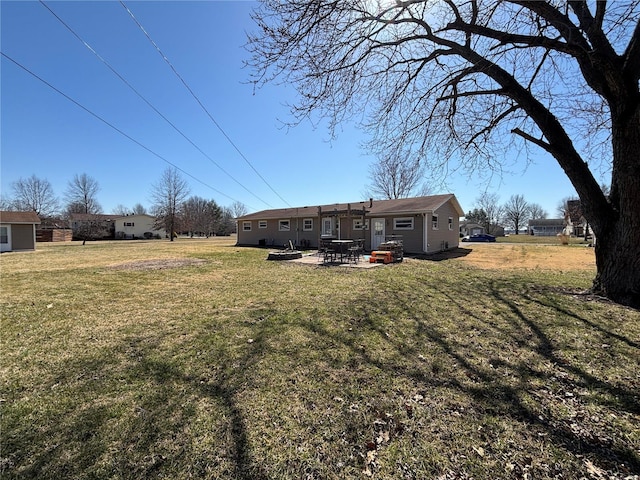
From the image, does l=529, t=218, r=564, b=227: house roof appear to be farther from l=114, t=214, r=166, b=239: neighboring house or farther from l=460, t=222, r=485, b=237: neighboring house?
l=114, t=214, r=166, b=239: neighboring house

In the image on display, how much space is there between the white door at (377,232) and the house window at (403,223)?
863 mm

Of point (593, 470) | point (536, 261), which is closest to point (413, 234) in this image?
point (536, 261)

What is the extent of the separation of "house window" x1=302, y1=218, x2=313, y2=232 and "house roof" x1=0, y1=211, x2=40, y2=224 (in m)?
18.8

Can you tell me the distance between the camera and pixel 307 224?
22500mm

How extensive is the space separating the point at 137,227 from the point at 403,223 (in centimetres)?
4936

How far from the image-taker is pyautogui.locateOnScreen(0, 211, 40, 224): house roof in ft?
64.4

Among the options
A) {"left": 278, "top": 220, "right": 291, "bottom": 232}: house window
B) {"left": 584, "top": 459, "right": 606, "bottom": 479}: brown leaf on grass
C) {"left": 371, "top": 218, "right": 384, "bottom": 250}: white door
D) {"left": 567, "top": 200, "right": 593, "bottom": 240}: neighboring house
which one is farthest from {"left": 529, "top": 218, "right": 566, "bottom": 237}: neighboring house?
{"left": 584, "top": 459, "right": 606, "bottom": 479}: brown leaf on grass

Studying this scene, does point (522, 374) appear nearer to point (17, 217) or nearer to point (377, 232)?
point (377, 232)

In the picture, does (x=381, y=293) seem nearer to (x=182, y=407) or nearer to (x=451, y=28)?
(x=182, y=407)

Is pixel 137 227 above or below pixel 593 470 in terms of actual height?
above

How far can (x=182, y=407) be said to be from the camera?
258 centimetres

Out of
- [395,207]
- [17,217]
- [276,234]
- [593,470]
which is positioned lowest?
[593,470]

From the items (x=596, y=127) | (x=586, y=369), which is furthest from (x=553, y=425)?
(x=596, y=127)

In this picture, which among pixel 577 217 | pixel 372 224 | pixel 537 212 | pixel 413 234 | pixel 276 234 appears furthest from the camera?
pixel 537 212
